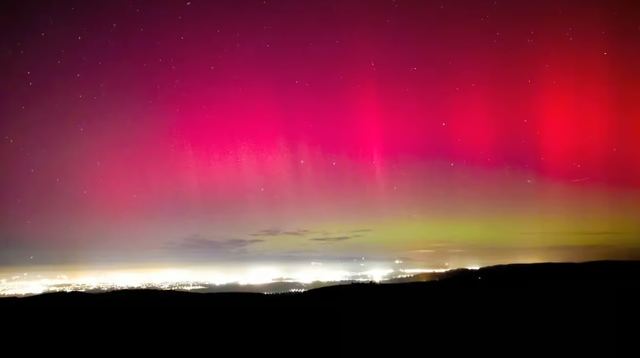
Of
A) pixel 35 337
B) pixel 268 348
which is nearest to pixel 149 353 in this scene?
pixel 268 348

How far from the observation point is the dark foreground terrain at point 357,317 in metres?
16.4

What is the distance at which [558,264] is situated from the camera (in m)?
50.9

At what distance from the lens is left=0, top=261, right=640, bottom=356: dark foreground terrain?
16.4 m

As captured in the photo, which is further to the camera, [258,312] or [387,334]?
[258,312]

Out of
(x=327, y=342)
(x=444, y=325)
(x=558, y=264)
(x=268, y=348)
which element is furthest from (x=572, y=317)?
(x=558, y=264)

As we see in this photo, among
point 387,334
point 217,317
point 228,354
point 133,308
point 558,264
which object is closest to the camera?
point 228,354

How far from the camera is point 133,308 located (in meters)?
23.3

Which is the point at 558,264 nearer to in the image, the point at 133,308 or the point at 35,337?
the point at 133,308

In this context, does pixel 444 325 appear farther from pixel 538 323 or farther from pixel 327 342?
pixel 327 342

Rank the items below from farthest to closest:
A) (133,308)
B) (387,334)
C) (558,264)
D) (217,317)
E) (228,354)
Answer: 1. (558,264)
2. (133,308)
3. (217,317)
4. (387,334)
5. (228,354)

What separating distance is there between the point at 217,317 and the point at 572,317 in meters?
14.6

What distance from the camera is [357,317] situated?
65.2 feet

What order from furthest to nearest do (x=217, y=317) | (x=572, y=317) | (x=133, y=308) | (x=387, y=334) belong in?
1. (x=133, y=308)
2. (x=217, y=317)
3. (x=572, y=317)
4. (x=387, y=334)

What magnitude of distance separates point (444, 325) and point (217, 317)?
9.72m
